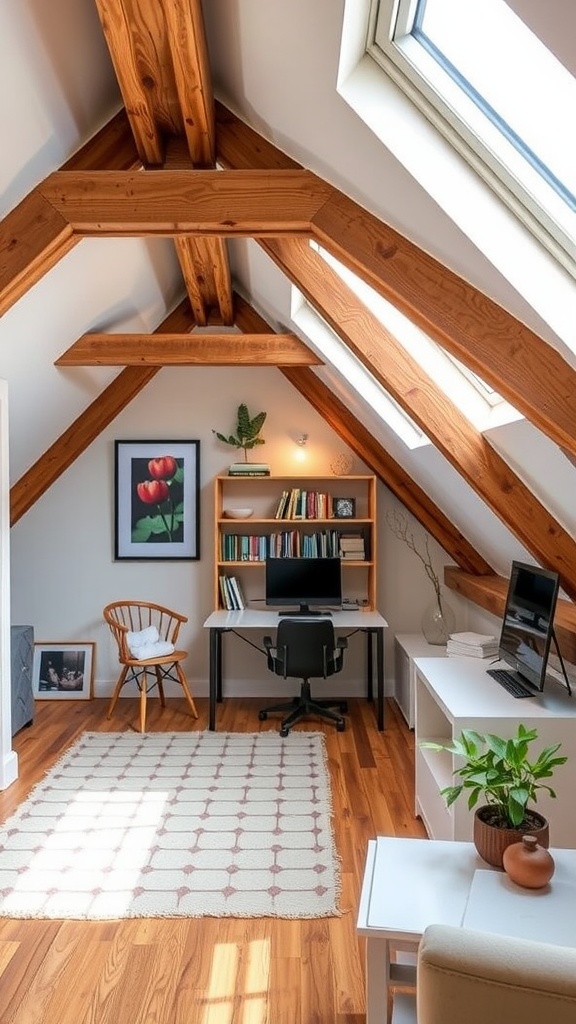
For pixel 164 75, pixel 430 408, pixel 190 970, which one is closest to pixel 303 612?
pixel 430 408

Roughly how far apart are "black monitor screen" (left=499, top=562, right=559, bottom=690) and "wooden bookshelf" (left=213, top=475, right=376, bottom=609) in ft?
6.36

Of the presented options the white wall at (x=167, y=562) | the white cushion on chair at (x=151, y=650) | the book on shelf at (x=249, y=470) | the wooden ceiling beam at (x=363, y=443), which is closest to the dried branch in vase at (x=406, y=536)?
the white wall at (x=167, y=562)

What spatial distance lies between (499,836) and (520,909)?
8.6 inches

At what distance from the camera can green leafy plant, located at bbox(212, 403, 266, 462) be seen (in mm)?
5258

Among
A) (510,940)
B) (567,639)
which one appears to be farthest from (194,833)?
(510,940)

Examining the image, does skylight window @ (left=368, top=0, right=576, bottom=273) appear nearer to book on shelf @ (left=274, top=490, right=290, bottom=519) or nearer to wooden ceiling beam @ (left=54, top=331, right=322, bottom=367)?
wooden ceiling beam @ (left=54, top=331, right=322, bottom=367)

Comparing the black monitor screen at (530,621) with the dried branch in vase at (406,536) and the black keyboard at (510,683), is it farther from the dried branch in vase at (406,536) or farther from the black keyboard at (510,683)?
the dried branch in vase at (406,536)

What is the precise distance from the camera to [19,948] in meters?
2.41

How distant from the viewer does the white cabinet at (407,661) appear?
15.2ft

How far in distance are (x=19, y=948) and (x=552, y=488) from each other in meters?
2.51

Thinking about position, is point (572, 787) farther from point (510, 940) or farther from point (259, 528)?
point (259, 528)

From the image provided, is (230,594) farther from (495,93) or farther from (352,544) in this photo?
(495,93)

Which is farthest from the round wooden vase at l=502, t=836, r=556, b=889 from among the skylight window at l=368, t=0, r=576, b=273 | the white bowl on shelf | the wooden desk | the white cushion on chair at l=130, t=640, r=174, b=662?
the white bowl on shelf

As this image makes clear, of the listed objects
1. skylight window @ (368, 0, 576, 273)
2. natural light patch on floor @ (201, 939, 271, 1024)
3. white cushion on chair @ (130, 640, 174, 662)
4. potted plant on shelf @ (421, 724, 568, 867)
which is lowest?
natural light patch on floor @ (201, 939, 271, 1024)
